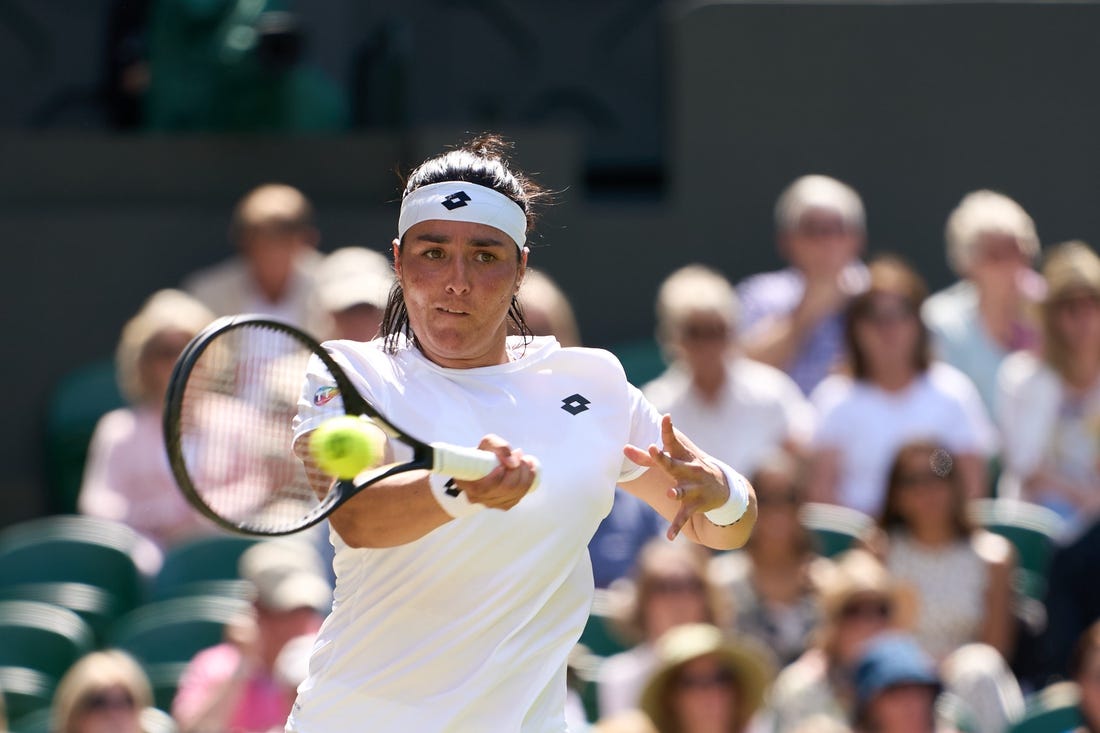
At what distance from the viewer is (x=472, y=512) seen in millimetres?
2820

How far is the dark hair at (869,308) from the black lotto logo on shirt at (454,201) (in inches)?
151

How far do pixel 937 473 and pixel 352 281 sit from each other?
1.93m

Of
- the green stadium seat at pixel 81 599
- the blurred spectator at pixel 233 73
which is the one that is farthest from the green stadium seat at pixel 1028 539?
the blurred spectator at pixel 233 73

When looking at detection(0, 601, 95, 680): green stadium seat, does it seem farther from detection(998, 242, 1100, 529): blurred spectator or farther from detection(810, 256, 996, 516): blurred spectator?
detection(998, 242, 1100, 529): blurred spectator

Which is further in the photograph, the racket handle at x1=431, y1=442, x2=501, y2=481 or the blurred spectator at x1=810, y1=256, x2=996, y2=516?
the blurred spectator at x1=810, y1=256, x2=996, y2=516

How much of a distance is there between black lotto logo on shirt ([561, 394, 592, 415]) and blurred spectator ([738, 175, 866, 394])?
4098 millimetres

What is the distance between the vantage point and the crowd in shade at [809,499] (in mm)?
5410

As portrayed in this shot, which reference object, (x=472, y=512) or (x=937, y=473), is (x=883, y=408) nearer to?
(x=937, y=473)

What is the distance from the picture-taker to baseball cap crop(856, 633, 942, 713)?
16.9ft

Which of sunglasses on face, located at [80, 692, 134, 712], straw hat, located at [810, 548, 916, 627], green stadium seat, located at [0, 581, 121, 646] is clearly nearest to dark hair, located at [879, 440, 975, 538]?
straw hat, located at [810, 548, 916, 627]

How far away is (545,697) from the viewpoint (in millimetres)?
3045

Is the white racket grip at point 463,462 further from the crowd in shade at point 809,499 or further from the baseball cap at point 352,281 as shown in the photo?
the baseball cap at point 352,281

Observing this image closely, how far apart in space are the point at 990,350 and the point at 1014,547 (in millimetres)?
1098

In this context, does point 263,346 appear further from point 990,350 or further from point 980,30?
point 980,30
